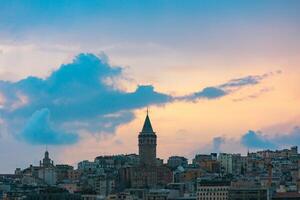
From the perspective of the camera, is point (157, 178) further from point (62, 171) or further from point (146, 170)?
point (62, 171)

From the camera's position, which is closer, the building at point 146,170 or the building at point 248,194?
the building at point 248,194

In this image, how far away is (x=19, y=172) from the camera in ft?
584

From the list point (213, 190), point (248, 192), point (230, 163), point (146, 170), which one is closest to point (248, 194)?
point (248, 192)

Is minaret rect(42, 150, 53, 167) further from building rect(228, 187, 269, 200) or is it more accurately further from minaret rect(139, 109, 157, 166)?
building rect(228, 187, 269, 200)

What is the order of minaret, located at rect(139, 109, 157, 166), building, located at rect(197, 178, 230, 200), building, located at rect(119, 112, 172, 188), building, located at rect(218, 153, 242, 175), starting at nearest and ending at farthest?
building, located at rect(197, 178, 230, 200), building, located at rect(119, 112, 172, 188), minaret, located at rect(139, 109, 157, 166), building, located at rect(218, 153, 242, 175)

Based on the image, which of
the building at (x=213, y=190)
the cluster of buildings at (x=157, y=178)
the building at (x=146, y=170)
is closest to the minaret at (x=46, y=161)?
the cluster of buildings at (x=157, y=178)

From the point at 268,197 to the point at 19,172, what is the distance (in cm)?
8512

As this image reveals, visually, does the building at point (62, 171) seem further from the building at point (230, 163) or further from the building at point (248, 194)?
the building at point (248, 194)

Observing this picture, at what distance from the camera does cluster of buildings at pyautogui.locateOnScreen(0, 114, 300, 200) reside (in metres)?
109

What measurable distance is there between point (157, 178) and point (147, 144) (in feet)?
28.9

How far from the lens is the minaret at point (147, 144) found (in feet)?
483

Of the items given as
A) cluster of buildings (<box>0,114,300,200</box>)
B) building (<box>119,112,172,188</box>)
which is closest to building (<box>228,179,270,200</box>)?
cluster of buildings (<box>0,114,300,200</box>)

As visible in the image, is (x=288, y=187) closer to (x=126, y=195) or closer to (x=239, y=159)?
(x=126, y=195)

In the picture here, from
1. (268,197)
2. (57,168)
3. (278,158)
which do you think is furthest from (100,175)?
(268,197)
